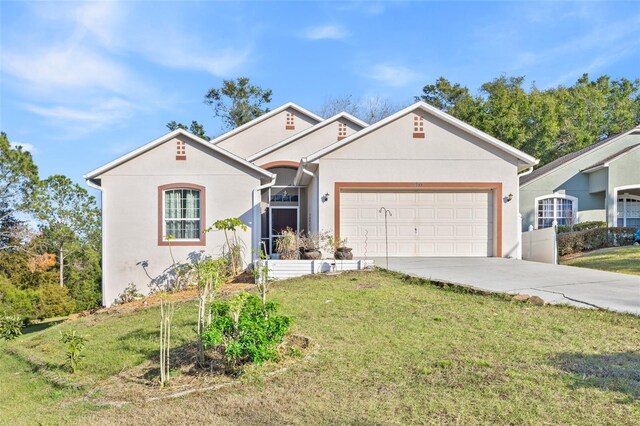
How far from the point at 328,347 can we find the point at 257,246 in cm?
990

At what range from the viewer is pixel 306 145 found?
2055 centimetres

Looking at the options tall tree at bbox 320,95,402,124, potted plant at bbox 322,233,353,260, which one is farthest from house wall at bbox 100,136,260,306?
tall tree at bbox 320,95,402,124

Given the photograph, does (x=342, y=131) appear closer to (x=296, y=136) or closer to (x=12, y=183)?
(x=296, y=136)

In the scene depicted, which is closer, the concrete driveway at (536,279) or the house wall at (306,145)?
the concrete driveway at (536,279)

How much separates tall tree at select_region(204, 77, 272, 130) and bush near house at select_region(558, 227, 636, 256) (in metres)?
26.3

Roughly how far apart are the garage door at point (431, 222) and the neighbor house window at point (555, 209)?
8123 millimetres

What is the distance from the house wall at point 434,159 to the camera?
15.8 meters

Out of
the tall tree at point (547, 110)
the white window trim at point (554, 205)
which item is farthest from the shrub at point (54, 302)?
the white window trim at point (554, 205)

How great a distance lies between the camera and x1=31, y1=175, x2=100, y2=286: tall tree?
34.4 metres

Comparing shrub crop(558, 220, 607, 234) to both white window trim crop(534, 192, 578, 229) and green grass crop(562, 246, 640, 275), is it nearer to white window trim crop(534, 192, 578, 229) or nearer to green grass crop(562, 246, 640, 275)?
white window trim crop(534, 192, 578, 229)

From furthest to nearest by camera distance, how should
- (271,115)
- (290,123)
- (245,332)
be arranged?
(290,123), (271,115), (245,332)

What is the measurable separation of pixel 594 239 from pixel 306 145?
12608 mm

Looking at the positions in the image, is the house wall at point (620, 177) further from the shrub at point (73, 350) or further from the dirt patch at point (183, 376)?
the shrub at point (73, 350)

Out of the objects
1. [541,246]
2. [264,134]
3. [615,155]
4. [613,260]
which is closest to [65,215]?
[264,134]
